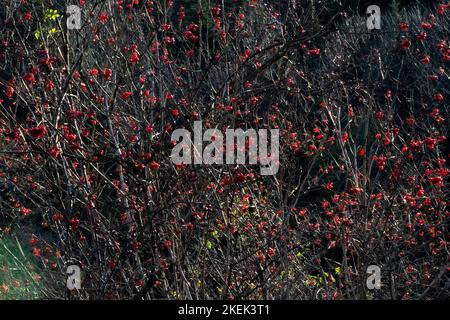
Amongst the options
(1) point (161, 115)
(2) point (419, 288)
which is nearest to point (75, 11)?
(1) point (161, 115)

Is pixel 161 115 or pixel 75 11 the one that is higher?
pixel 75 11

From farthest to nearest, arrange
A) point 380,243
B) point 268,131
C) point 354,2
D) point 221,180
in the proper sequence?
point 354,2 < point 268,131 < point 221,180 < point 380,243

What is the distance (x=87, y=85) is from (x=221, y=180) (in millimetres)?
1072

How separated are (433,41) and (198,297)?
310 inches

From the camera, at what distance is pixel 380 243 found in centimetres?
395

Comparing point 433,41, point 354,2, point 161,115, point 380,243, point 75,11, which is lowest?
point 380,243

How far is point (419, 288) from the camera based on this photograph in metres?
5.75
